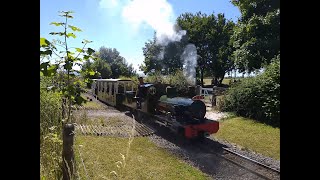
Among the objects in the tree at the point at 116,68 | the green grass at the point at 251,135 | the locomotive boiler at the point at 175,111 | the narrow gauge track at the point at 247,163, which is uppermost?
the tree at the point at 116,68

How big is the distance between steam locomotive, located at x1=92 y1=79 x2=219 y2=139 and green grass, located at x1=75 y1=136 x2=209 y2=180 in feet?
3.79

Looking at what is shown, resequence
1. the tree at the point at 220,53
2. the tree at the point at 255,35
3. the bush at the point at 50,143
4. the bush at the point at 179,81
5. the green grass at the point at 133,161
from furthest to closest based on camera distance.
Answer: the tree at the point at 220,53, the tree at the point at 255,35, the bush at the point at 179,81, the green grass at the point at 133,161, the bush at the point at 50,143

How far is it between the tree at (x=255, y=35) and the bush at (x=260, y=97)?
21.0 feet

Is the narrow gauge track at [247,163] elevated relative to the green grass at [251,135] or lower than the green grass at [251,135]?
lower

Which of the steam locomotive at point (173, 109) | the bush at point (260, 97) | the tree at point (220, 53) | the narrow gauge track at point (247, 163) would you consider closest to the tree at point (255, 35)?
the bush at point (260, 97)

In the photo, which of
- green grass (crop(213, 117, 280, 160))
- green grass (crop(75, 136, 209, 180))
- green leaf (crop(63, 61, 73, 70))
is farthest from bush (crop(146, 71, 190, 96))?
green leaf (crop(63, 61, 73, 70))

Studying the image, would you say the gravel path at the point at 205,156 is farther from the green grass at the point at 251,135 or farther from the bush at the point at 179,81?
the bush at the point at 179,81

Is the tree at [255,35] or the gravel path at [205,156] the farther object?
the tree at [255,35]

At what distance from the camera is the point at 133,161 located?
6.47 meters

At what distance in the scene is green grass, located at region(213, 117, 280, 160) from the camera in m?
8.11

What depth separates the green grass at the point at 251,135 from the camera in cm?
811

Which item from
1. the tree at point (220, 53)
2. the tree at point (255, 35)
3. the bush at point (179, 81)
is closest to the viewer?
the bush at point (179, 81)

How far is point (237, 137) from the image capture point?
950 centimetres
